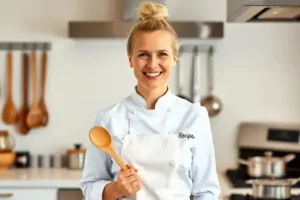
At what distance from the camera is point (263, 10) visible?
1.98 meters

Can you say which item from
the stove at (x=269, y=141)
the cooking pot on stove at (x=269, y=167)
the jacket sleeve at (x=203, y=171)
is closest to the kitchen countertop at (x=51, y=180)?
the cooking pot on stove at (x=269, y=167)

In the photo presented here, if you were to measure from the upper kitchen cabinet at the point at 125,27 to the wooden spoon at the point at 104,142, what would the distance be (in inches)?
64.6

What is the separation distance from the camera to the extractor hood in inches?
71.4

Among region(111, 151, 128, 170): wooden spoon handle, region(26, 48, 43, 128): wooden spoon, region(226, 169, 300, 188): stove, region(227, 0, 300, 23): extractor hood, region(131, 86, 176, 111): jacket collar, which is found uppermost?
region(227, 0, 300, 23): extractor hood

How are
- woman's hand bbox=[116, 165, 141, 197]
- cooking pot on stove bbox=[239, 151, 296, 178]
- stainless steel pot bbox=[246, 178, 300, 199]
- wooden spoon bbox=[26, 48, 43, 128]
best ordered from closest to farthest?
woman's hand bbox=[116, 165, 141, 197], stainless steel pot bbox=[246, 178, 300, 199], cooking pot on stove bbox=[239, 151, 296, 178], wooden spoon bbox=[26, 48, 43, 128]

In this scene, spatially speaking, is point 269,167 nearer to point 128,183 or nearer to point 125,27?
point 125,27

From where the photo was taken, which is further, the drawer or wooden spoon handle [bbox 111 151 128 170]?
the drawer

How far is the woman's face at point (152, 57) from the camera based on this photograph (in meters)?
1.35

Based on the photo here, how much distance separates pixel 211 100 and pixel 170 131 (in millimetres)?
1767

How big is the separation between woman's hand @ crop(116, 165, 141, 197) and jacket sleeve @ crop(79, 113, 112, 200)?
77mm

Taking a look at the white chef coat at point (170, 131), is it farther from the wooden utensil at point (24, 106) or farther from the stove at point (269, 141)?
the wooden utensil at point (24, 106)

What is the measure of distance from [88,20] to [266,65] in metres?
0.95

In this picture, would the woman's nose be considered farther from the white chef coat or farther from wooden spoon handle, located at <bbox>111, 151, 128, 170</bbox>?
wooden spoon handle, located at <bbox>111, 151, 128, 170</bbox>

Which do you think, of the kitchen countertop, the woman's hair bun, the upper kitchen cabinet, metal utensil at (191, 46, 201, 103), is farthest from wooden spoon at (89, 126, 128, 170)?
metal utensil at (191, 46, 201, 103)
